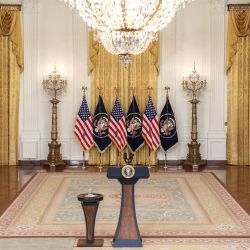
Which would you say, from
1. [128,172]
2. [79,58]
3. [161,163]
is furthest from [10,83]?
[128,172]

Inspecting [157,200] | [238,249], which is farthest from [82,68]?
[238,249]

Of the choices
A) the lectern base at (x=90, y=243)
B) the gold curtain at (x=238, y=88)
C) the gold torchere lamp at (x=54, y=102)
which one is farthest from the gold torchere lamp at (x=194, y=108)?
the lectern base at (x=90, y=243)

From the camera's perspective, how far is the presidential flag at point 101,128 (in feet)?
43.9

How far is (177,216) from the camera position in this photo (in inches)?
334

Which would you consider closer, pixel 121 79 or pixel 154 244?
pixel 154 244

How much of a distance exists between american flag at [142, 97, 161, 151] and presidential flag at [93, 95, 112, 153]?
0.87 meters

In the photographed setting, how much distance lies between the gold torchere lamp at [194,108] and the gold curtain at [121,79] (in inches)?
31.1

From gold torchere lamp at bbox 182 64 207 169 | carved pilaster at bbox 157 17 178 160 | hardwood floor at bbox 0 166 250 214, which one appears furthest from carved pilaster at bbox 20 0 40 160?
gold torchere lamp at bbox 182 64 207 169

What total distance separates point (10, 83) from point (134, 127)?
10.1ft

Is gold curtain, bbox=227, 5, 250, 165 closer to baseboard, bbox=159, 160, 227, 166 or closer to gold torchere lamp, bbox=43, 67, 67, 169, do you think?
baseboard, bbox=159, 160, 227, 166

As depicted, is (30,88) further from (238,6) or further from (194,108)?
(238,6)

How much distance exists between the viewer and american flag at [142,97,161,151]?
43.6ft

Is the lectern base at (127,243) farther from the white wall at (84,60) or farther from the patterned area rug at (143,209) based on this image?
the white wall at (84,60)

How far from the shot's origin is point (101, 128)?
13430mm
